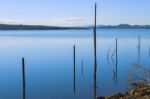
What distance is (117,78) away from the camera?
2655cm

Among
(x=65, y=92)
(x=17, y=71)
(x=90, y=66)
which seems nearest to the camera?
(x=65, y=92)

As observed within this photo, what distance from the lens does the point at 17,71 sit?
97.0 feet

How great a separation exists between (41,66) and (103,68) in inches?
230

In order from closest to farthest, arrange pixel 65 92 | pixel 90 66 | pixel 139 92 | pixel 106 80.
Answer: pixel 139 92
pixel 65 92
pixel 106 80
pixel 90 66

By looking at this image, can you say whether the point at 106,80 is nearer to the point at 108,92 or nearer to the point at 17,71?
the point at 108,92

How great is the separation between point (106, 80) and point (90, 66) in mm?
5971

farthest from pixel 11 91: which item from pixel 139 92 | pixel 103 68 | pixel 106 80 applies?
pixel 103 68

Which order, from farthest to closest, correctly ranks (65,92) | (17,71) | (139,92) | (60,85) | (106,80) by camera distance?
A: (17,71), (106,80), (60,85), (65,92), (139,92)

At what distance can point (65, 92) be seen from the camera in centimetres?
2153

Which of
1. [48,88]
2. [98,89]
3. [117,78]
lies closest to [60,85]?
[48,88]

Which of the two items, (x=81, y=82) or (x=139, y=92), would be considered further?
(x=81, y=82)

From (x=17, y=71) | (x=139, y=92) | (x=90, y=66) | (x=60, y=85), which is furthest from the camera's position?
(x=90, y=66)

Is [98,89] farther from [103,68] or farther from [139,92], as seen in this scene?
[103,68]

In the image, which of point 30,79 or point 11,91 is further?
point 30,79
